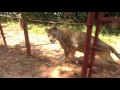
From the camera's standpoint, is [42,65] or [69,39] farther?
[69,39]

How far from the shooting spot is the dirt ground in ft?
17.4

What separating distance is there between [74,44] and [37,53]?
1.12 m

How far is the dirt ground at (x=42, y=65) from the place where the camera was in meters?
5.31

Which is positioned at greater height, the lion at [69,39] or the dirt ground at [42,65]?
the lion at [69,39]

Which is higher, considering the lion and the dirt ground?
the lion

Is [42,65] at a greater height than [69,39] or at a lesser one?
lesser

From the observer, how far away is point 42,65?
5.75 metres

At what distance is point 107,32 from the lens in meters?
9.20

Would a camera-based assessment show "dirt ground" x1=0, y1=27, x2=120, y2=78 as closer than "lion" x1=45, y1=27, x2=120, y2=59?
Yes

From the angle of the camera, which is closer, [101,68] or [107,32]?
[101,68]
